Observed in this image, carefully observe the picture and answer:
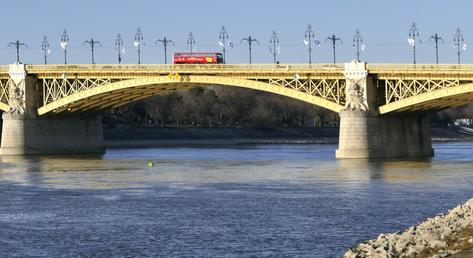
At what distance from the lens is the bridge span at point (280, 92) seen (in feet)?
301

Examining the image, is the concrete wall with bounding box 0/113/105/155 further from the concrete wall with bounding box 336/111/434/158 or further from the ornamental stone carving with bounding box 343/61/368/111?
the ornamental stone carving with bounding box 343/61/368/111

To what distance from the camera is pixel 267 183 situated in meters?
67.1

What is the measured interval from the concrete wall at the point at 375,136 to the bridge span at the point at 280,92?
0.08 meters

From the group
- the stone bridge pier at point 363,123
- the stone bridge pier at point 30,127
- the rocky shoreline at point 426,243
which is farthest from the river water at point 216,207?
the stone bridge pier at point 30,127

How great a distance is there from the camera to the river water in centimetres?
3769

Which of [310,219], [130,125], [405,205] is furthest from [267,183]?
[130,125]

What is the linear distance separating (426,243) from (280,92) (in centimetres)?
6761

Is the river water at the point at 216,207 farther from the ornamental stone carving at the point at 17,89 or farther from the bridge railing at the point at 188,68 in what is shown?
the ornamental stone carving at the point at 17,89

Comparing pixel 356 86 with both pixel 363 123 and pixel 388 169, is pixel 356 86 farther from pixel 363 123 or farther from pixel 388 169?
pixel 388 169

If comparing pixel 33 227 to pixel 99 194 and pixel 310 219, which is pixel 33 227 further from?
pixel 99 194

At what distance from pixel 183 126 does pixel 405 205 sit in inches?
5251

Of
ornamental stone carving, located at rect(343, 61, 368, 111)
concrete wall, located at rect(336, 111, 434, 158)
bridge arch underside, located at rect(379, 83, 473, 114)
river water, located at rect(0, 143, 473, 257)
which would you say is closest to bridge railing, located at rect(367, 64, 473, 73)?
ornamental stone carving, located at rect(343, 61, 368, 111)

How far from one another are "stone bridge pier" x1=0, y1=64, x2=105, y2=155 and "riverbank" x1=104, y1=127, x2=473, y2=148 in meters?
39.9

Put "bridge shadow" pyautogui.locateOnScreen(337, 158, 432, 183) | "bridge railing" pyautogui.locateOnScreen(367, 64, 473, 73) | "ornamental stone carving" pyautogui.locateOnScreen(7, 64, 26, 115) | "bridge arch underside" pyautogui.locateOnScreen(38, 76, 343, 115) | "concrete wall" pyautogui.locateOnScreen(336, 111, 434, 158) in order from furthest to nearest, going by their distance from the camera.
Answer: "ornamental stone carving" pyautogui.locateOnScreen(7, 64, 26, 115) → "bridge arch underside" pyautogui.locateOnScreen(38, 76, 343, 115) → "concrete wall" pyautogui.locateOnScreen(336, 111, 434, 158) → "bridge railing" pyautogui.locateOnScreen(367, 64, 473, 73) → "bridge shadow" pyautogui.locateOnScreen(337, 158, 432, 183)
